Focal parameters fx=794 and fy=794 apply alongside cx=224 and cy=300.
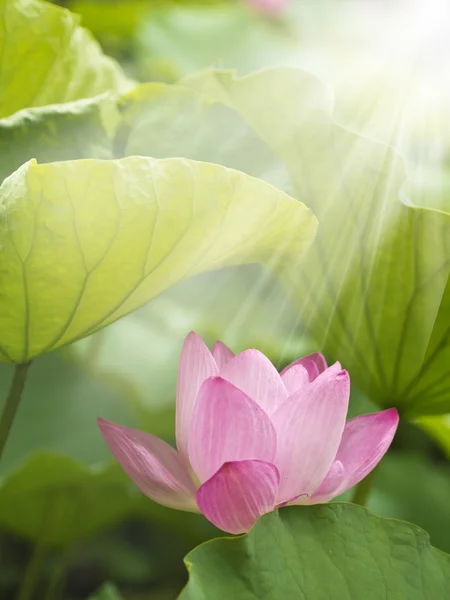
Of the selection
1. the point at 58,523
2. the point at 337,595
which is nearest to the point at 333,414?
the point at 337,595

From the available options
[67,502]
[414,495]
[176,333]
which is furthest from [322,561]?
[176,333]

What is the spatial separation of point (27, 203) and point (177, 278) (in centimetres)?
12

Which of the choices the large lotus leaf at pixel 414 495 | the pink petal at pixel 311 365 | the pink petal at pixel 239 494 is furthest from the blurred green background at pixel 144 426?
the pink petal at pixel 239 494

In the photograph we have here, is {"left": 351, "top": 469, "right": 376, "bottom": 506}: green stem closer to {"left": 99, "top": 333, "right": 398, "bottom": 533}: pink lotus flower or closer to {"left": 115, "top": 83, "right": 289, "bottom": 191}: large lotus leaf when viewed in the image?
{"left": 99, "top": 333, "right": 398, "bottom": 533}: pink lotus flower

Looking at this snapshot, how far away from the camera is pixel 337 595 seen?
459mm

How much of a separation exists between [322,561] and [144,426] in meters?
0.51

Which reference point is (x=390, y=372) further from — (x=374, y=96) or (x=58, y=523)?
(x=374, y=96)

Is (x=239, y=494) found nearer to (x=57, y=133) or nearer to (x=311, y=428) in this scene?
(x=311, y=428)

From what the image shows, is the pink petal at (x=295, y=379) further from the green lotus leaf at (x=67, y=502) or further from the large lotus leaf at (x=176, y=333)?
the large lotus leaf at (x=176, y=333)

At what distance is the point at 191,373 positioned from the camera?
1.60 feet

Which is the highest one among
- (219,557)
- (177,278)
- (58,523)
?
(177,278)

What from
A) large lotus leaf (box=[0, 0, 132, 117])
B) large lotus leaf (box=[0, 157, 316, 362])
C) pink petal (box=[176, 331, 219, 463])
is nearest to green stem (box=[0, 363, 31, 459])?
large lotus leaf (box=[0, 157, 316, 362])

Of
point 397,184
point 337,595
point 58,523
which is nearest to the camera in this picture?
point 337,595

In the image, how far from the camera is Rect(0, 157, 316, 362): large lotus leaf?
480mm
